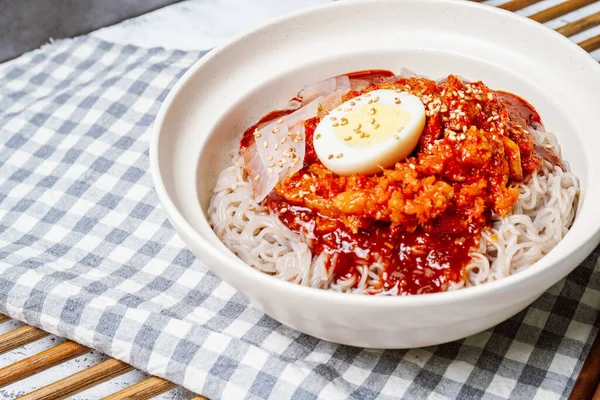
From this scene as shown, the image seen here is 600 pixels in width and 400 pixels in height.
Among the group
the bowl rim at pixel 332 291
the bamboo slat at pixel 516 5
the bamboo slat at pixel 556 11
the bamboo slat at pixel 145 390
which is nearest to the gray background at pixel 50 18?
the bowl rim at pixel 332 291

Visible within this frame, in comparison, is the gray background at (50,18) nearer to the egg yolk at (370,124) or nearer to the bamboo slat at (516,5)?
the bamboo slat at (516,5)

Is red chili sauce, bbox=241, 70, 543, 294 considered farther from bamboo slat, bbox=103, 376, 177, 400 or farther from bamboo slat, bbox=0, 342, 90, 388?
bamboo slat, bbox=0, 342, 90, 388

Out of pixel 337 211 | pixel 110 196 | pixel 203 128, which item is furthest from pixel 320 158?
pixel 110 196

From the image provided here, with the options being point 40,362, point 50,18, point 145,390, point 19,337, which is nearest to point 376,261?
point 145,390

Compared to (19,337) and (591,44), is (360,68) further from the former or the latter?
(19,337)

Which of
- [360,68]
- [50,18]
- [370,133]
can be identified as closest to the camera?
[370,133]

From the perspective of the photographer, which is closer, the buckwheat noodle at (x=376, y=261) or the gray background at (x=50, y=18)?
the buckwheat noodle at (x=376, y=261)
